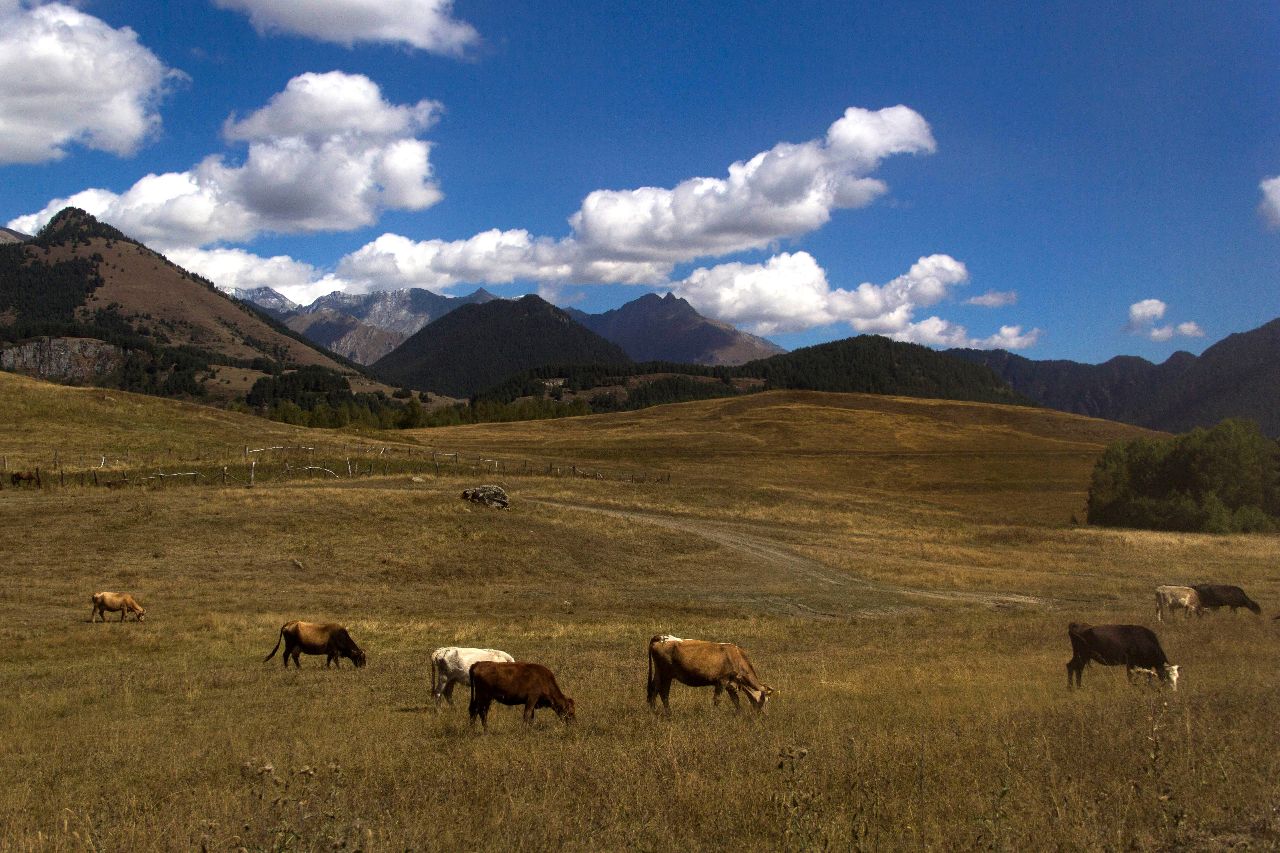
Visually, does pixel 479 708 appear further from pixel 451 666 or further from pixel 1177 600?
pixel 1177 600

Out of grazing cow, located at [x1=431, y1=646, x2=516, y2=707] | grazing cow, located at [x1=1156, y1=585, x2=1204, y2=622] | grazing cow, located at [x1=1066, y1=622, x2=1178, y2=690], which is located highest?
grazing cow, located at [x1=1066, y1=622, x2=1178, y2=690]

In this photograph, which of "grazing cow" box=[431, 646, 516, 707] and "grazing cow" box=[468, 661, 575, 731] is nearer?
"grazing cow" box=[468, 661, 575, 731]

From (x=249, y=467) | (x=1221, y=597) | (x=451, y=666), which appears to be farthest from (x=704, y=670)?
(x=249, y=467)

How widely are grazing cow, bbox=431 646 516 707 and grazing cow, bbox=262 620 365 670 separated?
5.72 meters

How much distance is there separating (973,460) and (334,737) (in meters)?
112

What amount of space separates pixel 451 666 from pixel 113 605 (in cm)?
1620

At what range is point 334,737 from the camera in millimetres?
12680

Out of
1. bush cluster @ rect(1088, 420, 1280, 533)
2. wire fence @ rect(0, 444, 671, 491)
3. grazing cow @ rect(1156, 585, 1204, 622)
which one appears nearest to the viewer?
grazing cow @ rect(1156, 585, 1204, 622)

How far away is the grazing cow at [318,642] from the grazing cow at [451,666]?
572cm

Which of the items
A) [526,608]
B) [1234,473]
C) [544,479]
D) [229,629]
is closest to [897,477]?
[1234,473]

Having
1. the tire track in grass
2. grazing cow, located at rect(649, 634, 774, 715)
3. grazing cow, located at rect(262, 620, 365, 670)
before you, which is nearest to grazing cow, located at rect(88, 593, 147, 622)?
grazing cow, located at rect(262, 620, 365, 670)

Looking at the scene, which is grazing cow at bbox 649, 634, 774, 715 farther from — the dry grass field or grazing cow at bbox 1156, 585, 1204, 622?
grazing cow at bbox 1156, 585, 1204, 622

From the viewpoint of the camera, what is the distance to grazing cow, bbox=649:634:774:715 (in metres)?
14.7

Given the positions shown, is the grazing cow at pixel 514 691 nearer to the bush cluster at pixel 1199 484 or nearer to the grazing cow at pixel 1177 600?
the grazing cow at pixel 1177 600
